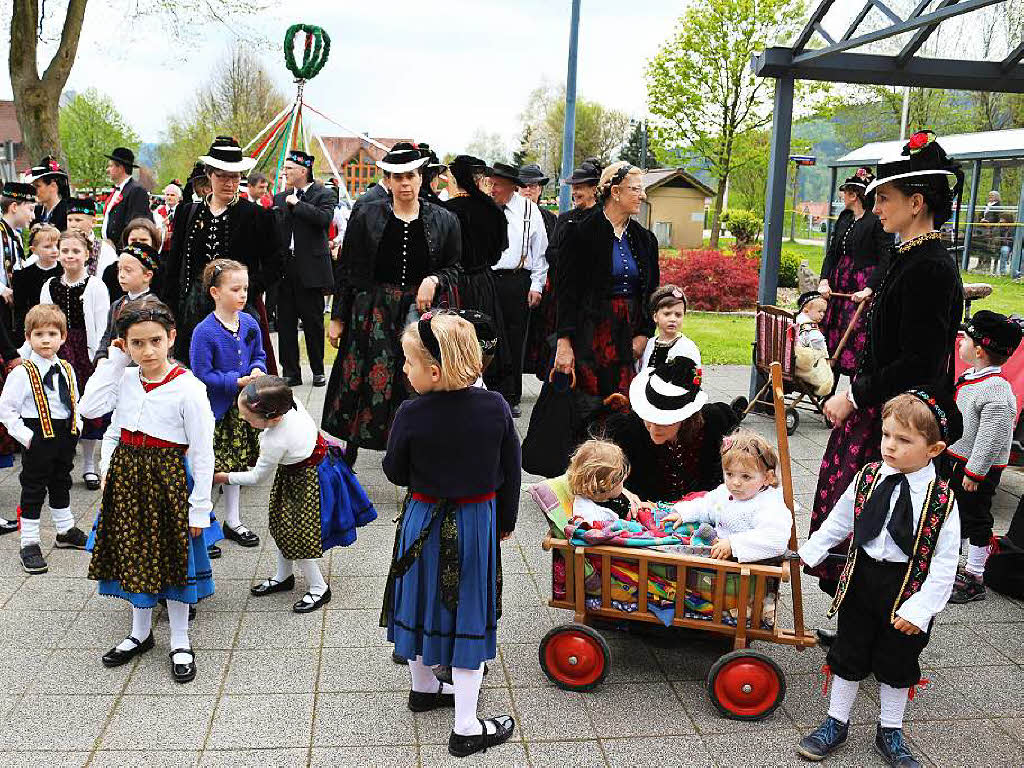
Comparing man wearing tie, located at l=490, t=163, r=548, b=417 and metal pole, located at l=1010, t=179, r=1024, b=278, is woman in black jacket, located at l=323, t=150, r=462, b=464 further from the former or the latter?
metal pole, located at l=1010, t=179, r=1024, b=278

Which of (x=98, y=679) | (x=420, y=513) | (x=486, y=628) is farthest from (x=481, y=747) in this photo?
(x=98, y=679)


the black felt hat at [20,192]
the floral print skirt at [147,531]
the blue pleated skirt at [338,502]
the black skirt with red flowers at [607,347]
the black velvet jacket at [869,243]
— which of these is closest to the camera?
the floral print skirt at [147,531]

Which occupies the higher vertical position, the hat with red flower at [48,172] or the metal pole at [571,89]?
the metal pole at [571,89]

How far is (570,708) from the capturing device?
141 inches

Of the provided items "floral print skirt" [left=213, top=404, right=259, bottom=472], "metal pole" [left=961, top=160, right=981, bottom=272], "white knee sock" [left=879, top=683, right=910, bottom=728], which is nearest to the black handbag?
"floral print skirt" [left=213, top=404, right=259, bottom=472]

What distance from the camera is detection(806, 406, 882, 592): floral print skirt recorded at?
3814mm

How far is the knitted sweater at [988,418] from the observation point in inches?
189

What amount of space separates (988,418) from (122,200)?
751 cm

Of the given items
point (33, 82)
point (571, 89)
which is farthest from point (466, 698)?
point (33, 82)

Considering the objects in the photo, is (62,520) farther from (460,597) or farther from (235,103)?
(235,103)

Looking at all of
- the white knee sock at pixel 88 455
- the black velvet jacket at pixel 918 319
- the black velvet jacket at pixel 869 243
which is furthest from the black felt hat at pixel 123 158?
the black velvet jacket at pixel 918 319

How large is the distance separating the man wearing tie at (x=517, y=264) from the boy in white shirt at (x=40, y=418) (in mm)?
3625

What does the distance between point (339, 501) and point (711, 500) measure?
1773 millimetres

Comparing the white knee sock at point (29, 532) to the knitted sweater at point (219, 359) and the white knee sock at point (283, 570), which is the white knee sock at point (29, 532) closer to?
the knitted sweater at point (219, 359)
